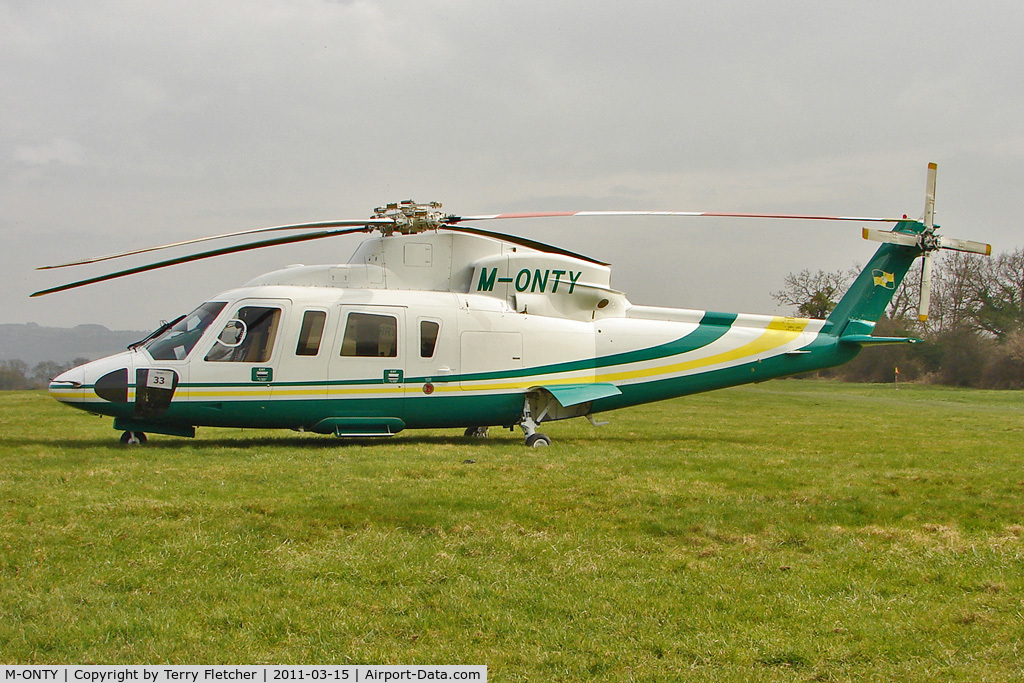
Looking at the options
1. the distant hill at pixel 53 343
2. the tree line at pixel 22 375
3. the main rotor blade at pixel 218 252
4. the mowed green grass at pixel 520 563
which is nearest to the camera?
the mowed green grass at pixel 520 563

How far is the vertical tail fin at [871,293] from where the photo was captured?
16609 millimetres

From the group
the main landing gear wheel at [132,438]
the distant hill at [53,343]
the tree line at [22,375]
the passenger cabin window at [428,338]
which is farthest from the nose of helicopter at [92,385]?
the distant hill at [53,343]

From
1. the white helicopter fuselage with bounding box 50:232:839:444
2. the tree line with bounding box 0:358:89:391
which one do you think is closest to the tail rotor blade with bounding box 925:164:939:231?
the white helicopter fuselage with bounding box 50:232:839:444

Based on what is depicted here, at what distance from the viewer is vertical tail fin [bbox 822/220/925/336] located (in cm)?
1661

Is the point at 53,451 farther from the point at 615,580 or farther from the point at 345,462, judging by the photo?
the point at 615,580

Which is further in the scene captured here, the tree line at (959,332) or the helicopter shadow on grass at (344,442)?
the tree line at (959,332)

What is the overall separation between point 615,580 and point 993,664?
8.09 ft

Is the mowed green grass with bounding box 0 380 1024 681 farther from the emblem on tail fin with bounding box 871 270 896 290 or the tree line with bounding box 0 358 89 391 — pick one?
the tree line with bounding box 0 358 89 391

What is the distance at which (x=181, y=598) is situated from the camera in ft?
18.5

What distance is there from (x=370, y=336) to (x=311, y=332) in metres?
0.94

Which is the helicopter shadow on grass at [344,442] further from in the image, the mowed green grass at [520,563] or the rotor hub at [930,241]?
the rotor hub at [930,241]

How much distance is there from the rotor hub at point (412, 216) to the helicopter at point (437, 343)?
0.03 m

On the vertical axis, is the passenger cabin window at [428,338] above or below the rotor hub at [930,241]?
below

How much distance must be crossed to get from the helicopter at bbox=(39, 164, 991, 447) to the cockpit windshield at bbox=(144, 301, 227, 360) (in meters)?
0.02
